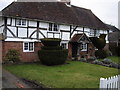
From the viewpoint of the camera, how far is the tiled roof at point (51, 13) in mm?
17934

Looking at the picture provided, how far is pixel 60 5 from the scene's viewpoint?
77.1ft

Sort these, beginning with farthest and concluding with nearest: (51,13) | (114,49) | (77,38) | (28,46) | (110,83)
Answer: (114,49), (77,38), (51,13), (28,46), (110,83)

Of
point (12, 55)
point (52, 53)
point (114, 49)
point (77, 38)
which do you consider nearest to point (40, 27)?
point (52, 53)

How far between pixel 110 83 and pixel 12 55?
1199 centimetres

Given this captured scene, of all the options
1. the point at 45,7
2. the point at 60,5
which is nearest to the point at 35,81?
the point at 45,7

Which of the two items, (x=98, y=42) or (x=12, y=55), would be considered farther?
(x=98, y=42)

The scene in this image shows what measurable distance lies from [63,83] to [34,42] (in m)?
9.67

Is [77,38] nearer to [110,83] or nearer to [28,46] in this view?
[28,46]

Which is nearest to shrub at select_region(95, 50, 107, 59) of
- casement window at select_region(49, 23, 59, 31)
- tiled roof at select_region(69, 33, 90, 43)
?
tiled roof at select_region(69, 33, 90, 43)

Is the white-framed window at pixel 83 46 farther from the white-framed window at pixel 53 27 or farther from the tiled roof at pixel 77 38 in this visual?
the white-framed window at pixel 53 27

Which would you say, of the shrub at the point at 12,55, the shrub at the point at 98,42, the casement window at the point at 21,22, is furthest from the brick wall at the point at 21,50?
the shrub at the point at 98,42

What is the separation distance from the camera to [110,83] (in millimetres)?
6332

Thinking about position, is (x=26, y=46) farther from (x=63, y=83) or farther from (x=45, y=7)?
(x=63, y=83)

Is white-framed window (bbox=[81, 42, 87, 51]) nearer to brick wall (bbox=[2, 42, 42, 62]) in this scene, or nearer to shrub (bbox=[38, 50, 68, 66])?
brick wall (bbox=[2, 42, 42, 62])
